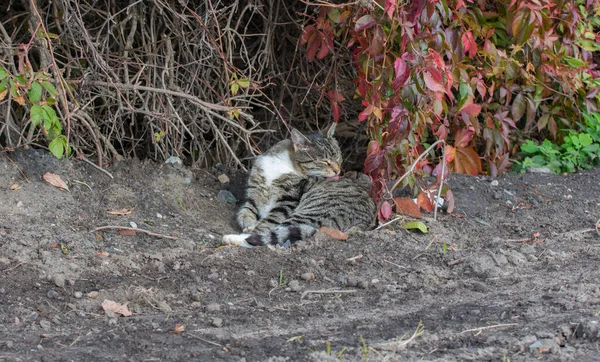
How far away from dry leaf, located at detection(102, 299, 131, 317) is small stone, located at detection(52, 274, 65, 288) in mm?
321

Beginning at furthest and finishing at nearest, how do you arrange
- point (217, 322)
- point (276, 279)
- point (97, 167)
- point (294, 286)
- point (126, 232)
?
point (97, 167)
point (126, 232)
point (276, 279)
point (294, 286)
point (217, 322)

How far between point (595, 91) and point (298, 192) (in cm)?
258

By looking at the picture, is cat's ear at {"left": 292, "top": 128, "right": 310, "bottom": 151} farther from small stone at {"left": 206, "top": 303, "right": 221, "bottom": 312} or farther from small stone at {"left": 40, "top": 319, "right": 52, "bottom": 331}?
small stone at {"left": 40, "top": 319, "right": 52, "bottom": 331}

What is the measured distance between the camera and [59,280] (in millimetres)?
3857

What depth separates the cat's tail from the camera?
4777 millimetres

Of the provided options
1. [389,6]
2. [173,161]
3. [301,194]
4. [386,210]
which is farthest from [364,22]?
[173,161]

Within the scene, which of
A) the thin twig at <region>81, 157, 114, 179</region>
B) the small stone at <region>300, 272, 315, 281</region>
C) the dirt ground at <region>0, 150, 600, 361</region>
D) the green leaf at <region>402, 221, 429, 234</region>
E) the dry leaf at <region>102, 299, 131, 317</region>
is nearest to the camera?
the dirt ground at <region>0, 150, 600, 361</region>

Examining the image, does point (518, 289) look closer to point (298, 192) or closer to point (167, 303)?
point (167, 303)

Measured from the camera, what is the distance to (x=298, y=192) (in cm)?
589

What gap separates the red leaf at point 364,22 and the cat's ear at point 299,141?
1595mm

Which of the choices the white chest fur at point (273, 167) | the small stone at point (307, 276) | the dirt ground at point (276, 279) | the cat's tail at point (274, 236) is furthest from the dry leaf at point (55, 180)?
the small stone at point (307, 276)

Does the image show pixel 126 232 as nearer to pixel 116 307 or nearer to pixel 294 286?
pixel 116 307

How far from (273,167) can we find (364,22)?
183 cm

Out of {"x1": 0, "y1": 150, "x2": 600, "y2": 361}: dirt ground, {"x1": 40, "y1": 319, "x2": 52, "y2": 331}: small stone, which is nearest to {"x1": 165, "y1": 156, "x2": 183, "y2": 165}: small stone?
{"x1": 0, "y1": 150, "x2": 600, "y2": 361}: dirt ground
